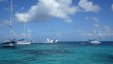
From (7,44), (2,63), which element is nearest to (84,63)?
(2,63)

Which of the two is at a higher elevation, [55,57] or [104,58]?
[55,57]

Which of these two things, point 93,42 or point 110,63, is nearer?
point 110,63

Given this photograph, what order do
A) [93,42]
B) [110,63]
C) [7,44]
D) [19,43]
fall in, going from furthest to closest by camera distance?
1. [93,42]
2. [19,43]
3. [7,44]
4. [110,63]

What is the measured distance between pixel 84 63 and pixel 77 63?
1.27 metres

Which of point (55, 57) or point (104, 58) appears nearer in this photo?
point (104, 58)

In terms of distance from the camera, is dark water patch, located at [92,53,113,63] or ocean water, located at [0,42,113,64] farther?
dark water patch, located at [92,53,113,63]

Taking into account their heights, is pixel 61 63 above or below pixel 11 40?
below

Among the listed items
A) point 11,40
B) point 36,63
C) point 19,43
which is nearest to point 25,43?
point 19,43

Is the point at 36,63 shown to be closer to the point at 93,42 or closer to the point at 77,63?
the point at 77,63

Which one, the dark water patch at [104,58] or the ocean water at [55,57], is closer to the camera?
the ocean water at [55,57]

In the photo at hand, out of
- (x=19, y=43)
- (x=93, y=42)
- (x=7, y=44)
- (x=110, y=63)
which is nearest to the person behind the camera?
(x=110, y=63)

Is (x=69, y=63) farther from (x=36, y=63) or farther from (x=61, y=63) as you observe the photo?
(x=36, y=63)

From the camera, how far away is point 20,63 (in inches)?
Result: 1512

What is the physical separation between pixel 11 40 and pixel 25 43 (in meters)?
39.7
